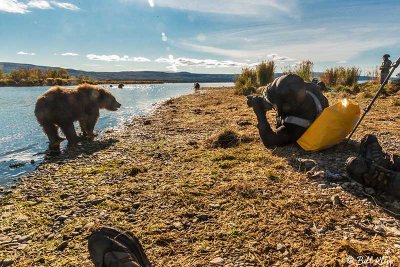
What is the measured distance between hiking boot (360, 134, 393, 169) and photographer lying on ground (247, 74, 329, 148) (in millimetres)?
1688

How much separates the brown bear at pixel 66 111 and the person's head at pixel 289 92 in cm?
603

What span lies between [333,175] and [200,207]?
7.19ft

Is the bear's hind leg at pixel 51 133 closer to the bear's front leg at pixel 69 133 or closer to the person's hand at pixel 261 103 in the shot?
the bear's front leg at pixel 69 133

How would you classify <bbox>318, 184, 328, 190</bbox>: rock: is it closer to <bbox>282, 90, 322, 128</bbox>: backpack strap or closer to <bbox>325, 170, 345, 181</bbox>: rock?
<bbox>325, 170, 345, 181</bbox>: rock

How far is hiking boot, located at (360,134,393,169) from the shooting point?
14.3ft

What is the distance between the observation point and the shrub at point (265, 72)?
26.6 meters

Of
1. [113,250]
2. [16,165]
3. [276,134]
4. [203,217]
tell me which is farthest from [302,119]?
[16,165]

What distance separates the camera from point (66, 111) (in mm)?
8945

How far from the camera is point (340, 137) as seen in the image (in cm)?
596

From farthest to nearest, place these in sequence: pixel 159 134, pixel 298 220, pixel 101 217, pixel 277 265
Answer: pixel 159 134, pixel 101 217, pixel 298 220, pixel 277 265

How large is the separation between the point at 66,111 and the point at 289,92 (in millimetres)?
6362

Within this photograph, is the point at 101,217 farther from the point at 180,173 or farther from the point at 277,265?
the point at 277,265

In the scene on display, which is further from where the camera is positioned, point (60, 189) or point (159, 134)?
point (159, 134)

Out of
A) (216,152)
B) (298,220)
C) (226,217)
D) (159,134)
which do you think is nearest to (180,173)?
(216,152)
